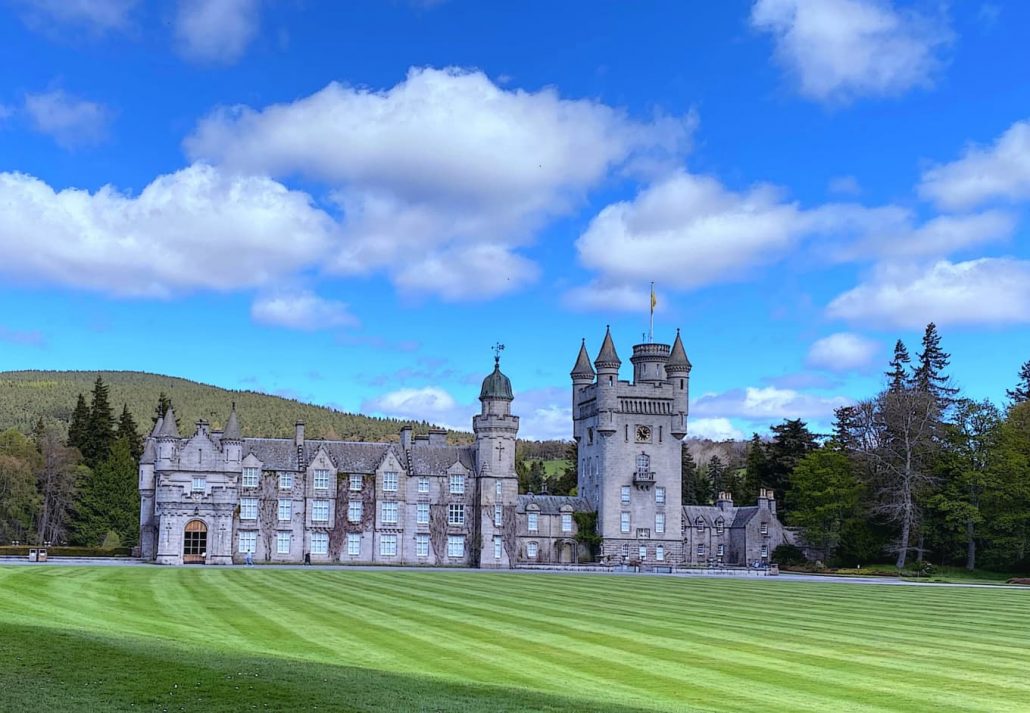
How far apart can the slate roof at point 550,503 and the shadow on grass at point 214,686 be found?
64.4 metres

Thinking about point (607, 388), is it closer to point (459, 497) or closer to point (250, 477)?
point (459, 497)

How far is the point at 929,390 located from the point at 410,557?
44.7 metres

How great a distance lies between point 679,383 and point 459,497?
21361 millimetres

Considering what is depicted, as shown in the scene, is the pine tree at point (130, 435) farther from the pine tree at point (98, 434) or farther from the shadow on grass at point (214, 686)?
the shadow on grass at point (214, 686)

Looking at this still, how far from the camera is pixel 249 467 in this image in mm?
74062

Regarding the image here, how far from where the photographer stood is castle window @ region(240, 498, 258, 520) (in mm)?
73562

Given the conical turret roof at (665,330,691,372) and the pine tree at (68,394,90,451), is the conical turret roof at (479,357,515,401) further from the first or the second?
the pine tree at (68,394,90,451)

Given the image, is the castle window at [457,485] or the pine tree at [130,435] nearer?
the castle window at [457,485]

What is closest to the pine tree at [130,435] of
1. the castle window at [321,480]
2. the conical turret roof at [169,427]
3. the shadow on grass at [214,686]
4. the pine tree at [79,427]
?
the pine tree at [79,427]

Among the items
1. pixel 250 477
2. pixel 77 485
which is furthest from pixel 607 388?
pixel 77 485


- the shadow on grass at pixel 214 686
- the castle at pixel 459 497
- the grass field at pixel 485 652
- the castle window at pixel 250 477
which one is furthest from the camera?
the castle window at pixel 250 477

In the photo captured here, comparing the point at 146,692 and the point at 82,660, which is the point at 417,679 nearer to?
the point at 146,692

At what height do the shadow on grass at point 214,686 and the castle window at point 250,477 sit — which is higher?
the castle window at point 250,477

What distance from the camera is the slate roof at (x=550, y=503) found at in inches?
3228
